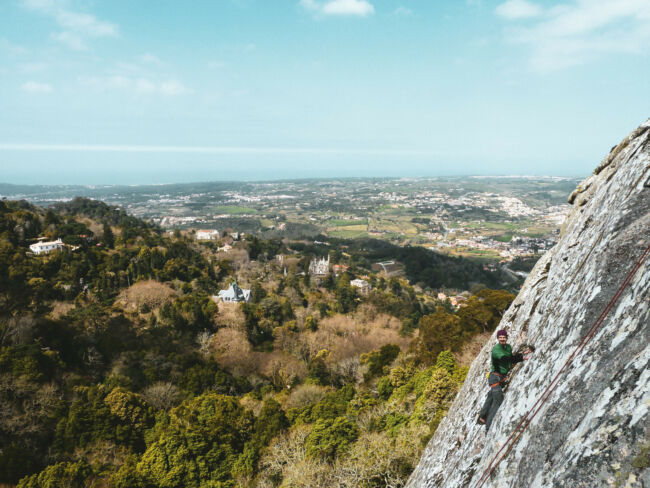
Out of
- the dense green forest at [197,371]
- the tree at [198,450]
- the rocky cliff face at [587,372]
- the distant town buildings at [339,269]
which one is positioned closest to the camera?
the rocky cliff face at [587,372]

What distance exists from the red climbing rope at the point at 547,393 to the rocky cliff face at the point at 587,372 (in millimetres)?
73

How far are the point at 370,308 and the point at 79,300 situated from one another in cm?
3104

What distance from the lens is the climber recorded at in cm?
485

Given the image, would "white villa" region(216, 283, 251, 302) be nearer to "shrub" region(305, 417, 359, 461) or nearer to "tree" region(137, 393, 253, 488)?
"tree" region(137, 393, 253, 488)

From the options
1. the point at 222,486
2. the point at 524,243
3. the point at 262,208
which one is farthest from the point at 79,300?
the point at 262,208

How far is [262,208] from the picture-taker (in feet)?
541

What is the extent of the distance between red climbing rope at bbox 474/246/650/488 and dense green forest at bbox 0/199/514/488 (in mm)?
8389

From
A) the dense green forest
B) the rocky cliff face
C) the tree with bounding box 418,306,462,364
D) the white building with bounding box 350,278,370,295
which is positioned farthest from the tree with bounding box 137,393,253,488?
the white building with bounding box 350,278,370,295

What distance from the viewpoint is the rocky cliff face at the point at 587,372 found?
104 inches

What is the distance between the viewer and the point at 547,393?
3789 mm

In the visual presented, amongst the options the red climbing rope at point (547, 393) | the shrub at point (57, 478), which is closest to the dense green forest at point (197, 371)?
the shrub at point (57, 478)

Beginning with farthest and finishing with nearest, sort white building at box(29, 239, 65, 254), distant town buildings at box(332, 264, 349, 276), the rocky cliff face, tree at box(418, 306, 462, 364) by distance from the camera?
distant town buildings at box(332, 264, 349, 276) → white building at box(29, 239, 65, 254) → tree at box(418, 306, 462, 364) → the rocky cliff face

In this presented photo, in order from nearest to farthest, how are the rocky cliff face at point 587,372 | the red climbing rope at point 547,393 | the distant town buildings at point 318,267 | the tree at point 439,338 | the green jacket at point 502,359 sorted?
the rocky cliff face at point 587,372
the red climbing rope at point 547,393
the green jacket at point 502,359
the tree at point 439,338
the distant town buildings at point 318,267

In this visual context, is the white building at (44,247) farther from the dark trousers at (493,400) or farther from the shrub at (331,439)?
the dark trousers at (493,400)
